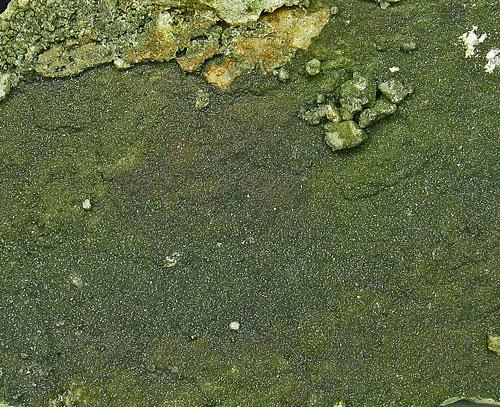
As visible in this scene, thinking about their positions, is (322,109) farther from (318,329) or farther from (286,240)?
(318,329)

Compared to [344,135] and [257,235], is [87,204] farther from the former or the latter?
[344,135]

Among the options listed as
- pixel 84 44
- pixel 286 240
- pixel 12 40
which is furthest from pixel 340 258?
pixel 12 40

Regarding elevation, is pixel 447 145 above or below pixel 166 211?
above

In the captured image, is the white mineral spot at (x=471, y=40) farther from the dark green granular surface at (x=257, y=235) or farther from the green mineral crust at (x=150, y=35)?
the green mineral crust at (x=150, y=35)

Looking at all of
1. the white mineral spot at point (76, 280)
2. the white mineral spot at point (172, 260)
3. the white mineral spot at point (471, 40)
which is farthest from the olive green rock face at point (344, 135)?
the white mineral spot at point (76, 280)

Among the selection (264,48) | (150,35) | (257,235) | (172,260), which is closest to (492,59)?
(264,48)

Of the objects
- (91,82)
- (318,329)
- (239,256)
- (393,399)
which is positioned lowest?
(393,399)
